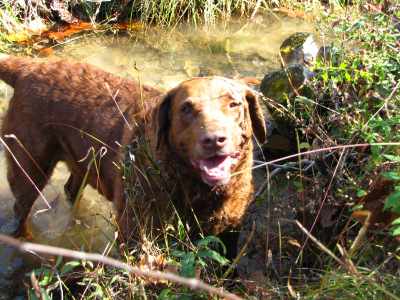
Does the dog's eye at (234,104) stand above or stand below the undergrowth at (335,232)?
above

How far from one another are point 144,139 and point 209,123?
542 millimetres

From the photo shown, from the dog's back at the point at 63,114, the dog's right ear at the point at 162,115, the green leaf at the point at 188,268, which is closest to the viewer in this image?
the green leaf at the point at 188,268

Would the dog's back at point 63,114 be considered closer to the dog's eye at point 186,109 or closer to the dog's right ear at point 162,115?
the dog's right ear at point 162,115

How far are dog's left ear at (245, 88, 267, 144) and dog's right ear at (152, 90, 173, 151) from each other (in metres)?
0.59

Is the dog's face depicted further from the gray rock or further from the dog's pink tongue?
the gray rock

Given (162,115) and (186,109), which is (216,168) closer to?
(186,109)

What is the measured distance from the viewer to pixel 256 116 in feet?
10.2

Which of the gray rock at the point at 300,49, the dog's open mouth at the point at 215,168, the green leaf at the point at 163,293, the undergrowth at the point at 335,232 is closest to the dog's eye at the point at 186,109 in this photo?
the dog's open mouth at the point at 215,168

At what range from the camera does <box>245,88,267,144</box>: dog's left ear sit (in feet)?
9.94

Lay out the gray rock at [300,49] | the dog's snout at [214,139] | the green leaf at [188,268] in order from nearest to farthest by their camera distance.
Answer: the green leaf at [188,268], the dog's snout at [214,139], the gray rock at [300,49]

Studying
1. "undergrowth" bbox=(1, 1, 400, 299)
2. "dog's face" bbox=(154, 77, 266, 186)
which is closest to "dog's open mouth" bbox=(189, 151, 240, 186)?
"dog's face" bbox=(154, 77, 266, 186)

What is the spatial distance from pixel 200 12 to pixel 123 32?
1.57 meters

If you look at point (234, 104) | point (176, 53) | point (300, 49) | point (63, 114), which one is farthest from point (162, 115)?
point (176, 53)

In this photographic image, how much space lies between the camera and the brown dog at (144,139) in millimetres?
2615
